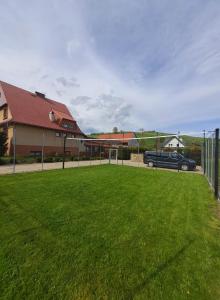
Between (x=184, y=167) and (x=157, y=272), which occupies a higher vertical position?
(x=184, y=167)

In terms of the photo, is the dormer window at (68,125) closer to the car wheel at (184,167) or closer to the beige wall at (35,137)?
the beige wall at (35,137)

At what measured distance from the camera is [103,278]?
2.59 m

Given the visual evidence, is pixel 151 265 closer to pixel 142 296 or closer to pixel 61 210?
pixel 142 296

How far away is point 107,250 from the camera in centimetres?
326

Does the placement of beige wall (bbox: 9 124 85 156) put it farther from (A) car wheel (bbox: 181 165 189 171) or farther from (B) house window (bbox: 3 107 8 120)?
(A) car wheel (bbox: 181 165 189 171)

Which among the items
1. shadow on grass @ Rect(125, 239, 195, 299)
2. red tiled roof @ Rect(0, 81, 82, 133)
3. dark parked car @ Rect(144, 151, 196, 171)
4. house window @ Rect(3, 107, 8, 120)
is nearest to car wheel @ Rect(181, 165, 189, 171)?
dark parked car @ Rect(144, 151, 196, 171)

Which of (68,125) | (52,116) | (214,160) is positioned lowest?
(214,160)

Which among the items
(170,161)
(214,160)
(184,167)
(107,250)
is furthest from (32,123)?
(107,250)

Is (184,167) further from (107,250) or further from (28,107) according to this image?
(28,107)

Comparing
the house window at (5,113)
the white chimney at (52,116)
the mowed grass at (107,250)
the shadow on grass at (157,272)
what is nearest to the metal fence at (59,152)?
the white chimney at (52,116)

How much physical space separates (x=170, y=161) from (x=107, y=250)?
17.1m

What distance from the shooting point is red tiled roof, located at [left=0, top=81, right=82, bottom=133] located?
24031 millimetres

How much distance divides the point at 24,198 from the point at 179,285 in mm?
4899

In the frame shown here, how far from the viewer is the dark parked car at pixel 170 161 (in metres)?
18.4
